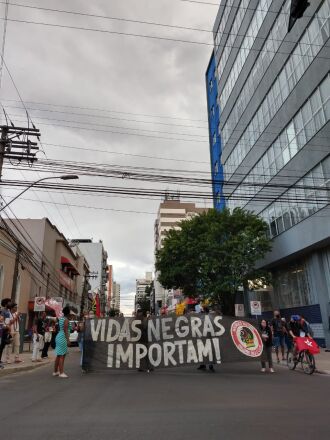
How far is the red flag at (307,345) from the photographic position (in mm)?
11477

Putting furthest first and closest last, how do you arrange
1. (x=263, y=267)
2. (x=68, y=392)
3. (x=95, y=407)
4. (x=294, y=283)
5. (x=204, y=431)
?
(x=263, y=267) < (x=294, y=283) < (x=68, y=392) < (x=95, y=407) < (x=204, y=431)

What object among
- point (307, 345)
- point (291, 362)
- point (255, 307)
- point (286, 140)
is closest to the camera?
point (307, 345)

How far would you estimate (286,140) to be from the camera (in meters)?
25.4

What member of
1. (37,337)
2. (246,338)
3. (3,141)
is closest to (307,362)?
(246,338)

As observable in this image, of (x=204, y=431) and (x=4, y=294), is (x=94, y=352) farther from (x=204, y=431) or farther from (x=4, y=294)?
(x=4, y=294)

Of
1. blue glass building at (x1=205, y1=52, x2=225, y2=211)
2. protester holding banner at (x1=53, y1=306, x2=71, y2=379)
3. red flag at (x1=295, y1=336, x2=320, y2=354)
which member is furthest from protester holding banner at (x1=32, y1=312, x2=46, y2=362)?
blue glass building at (x1=205, y1=52, x2=225, y2=211)

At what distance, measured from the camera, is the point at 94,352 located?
11812 mm

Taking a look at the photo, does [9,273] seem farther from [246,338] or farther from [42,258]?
[246,338]

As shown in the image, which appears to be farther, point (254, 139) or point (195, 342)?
point (254, 139)

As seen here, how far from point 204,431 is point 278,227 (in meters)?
23.0

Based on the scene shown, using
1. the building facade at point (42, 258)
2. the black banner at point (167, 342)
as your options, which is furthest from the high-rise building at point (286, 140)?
the building facade at point (42, 258)

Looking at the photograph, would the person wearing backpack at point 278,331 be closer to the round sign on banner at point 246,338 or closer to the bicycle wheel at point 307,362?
the bicycle wheel at point 307,362

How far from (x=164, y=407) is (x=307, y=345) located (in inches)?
257

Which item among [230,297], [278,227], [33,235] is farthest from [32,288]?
[278,227]
